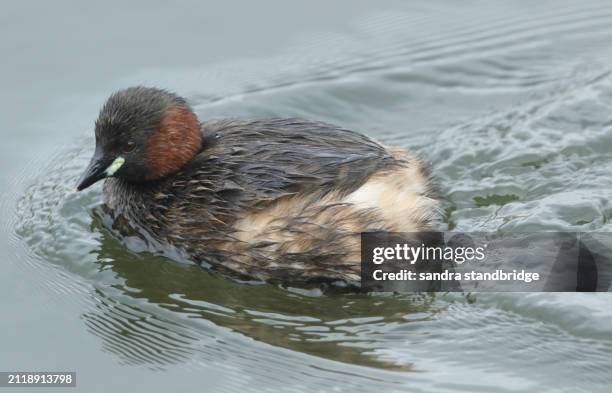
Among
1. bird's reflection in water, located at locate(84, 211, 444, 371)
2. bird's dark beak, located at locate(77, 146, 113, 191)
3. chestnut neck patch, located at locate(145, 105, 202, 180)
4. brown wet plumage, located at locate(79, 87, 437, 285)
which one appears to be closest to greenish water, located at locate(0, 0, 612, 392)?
bird's reflection in water, located at locate(84, 211, 444, 371)

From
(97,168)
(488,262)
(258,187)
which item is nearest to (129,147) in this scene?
(97,168)

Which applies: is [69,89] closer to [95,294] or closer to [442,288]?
→ [95,294]

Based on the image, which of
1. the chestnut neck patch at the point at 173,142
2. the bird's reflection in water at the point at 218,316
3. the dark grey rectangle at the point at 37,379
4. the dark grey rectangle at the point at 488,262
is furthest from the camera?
the chestnut neck patch at the point at 173,142

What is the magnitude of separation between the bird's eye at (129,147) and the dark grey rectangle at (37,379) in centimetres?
162

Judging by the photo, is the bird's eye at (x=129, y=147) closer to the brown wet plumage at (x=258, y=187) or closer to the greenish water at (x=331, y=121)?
the brown wet plumage at (x=258, y=187)

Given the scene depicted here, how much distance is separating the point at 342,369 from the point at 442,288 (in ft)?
3.41

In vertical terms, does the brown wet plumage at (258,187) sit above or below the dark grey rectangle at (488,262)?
above

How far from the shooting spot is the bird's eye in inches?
277

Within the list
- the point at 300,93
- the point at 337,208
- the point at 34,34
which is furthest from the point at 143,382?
the point at 34,34

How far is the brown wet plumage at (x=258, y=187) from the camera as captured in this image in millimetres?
6559

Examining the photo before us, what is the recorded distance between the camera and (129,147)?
23.2 feet

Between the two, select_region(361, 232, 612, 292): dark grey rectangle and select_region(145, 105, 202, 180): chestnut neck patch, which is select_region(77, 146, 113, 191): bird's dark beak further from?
select_region(361, 232, 612, 292): dark grey rectangle

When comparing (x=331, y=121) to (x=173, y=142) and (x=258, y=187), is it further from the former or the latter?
(x=258, y=187)

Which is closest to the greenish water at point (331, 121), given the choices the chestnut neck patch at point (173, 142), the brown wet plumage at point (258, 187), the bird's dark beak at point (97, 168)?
the brown wet plumage at point (258, 187)
